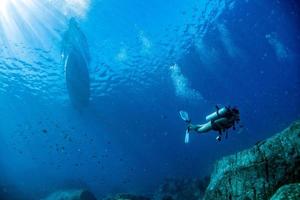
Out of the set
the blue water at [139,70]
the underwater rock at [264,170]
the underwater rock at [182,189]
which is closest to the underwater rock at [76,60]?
the blue water at [139,70]

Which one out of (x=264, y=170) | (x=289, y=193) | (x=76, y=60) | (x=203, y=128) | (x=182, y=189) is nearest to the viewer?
(x=289, y=193)

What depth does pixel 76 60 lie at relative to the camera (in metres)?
22.0

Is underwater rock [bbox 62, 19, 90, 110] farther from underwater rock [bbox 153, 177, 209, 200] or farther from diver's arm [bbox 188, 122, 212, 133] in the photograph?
diver's arm [bbox 188, 122, 212, 133]

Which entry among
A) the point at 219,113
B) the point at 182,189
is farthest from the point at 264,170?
the point at 182,189

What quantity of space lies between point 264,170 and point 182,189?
11.0 metres

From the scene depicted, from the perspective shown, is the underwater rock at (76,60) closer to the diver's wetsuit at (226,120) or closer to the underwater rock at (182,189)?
the underwater rock at (182,189)

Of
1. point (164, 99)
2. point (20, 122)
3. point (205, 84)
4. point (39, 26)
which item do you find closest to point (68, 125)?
point (20, 122)

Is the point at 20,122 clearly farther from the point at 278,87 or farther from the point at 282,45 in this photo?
the point at 278,87

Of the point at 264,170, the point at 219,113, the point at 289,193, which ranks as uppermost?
the point at 219,113

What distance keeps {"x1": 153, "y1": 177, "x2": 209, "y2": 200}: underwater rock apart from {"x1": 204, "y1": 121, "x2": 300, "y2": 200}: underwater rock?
29.1ft

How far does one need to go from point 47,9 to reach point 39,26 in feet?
5.80

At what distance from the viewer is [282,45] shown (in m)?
36.0

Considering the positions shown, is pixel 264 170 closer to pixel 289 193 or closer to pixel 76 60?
pixel 289 193

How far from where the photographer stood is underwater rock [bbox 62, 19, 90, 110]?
20.1 metres
